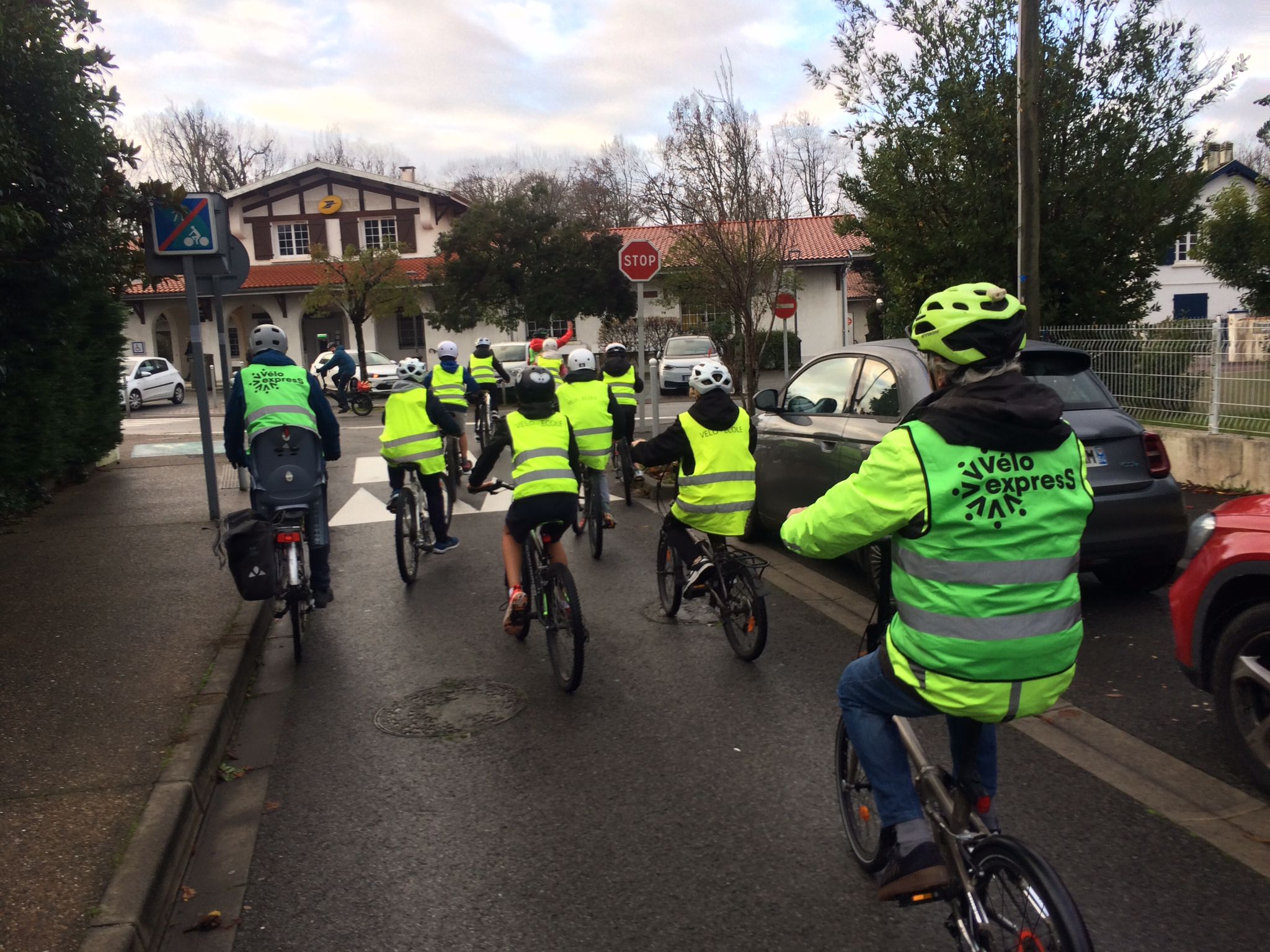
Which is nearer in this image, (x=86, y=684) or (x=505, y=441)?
(x=86, y=684)

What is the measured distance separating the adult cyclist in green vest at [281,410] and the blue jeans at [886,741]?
4.52m

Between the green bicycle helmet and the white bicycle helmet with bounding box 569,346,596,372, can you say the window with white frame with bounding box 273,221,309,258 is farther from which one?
the green bicycle helmet

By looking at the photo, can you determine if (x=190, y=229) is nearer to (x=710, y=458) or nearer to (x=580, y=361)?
(x=580, y=361)

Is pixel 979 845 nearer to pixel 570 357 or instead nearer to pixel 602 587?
pixel 602 587

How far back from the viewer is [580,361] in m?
9.56

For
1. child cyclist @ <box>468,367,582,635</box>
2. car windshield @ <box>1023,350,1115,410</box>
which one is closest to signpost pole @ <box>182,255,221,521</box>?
child cyclist @ <box>468,367,582,635</box>

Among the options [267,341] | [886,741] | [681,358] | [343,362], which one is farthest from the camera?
[681,358]

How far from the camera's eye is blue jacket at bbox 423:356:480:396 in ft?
30.1

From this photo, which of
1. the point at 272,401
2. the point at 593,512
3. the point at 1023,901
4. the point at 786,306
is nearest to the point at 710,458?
the point at 272,401

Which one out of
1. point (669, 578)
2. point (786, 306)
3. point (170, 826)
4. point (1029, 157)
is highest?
point (1029, 157)

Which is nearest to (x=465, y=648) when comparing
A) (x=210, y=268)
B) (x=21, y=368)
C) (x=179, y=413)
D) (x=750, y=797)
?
(x=750, y=797)

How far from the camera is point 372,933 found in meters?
3.49

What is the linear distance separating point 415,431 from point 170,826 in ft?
16.2

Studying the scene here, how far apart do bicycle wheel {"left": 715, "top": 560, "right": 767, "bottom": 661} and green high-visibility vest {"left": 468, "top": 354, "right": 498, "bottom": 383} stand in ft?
32.7
